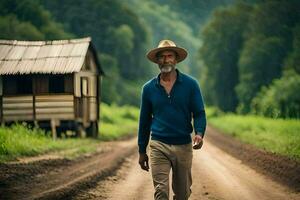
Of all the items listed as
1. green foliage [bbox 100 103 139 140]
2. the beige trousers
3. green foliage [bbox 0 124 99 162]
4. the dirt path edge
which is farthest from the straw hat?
green foliage [bbox 100 103 139 140]

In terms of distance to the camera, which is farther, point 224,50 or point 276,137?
point 224,50

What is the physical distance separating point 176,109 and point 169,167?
2.26 ft

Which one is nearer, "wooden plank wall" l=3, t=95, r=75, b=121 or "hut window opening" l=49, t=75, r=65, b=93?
"wooden plank wall" l=3, t=95, r=75, b=121

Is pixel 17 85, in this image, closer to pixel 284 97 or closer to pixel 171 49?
pixel 284 97

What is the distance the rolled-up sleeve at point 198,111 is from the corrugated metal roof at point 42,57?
58.6 ft

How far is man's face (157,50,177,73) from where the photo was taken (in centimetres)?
629

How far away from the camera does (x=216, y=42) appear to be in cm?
5578

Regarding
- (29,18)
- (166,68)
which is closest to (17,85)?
(166,68)

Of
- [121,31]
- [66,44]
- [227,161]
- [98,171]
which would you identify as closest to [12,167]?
[98,171]

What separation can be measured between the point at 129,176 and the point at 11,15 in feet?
129

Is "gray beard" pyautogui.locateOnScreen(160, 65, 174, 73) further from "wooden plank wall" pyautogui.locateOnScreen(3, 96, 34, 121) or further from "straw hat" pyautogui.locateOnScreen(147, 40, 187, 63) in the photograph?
"wooden plank wall" pyautogui.locateOnScreen(3, 96, 34, 121)

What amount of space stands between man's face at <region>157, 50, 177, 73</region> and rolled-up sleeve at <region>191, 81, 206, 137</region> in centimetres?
38

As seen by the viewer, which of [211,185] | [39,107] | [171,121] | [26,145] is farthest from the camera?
[39,107]

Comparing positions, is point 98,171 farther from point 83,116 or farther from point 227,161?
point 83,116
